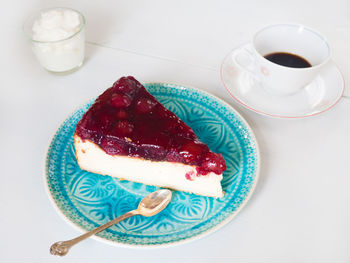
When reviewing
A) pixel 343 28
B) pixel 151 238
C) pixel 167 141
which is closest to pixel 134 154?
pixel 167 141

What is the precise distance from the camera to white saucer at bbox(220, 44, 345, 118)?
4.37 ft

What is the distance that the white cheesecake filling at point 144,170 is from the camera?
1.15m

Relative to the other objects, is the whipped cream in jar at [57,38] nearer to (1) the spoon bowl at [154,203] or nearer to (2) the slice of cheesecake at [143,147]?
(2) the slice of cheesecake at [143,147]

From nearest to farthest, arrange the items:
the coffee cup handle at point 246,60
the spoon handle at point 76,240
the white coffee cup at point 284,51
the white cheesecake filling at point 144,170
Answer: the spoon handle at point 76,240 < the white cheesecake filling at point 144,170 < the white coffee cup at point 284,51 < the coffee cup handle at point 246,60

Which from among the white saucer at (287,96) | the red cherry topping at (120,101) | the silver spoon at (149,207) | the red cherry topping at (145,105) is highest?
the white saucer at (287,96)

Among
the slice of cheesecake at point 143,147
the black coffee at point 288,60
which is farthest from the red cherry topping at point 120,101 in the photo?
the black coffee at point 288,60

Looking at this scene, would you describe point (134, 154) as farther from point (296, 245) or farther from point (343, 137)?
point (343, 137)

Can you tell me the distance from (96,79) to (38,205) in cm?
61

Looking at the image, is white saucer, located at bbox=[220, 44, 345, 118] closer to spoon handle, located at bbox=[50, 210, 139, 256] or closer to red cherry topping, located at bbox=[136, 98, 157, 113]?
red cherry topping, located at bbox=[136, 98, 157, 113]

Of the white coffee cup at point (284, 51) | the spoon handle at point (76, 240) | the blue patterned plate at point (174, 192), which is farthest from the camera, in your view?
the white coffee cup at point (284, 51)

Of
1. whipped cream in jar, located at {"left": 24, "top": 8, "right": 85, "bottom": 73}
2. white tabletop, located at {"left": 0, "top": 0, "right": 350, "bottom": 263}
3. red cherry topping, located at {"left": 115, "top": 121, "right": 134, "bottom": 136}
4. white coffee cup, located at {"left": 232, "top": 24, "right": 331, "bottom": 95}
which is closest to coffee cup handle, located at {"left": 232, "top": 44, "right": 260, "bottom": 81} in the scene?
white coffee cup, located at {"left": 232, "top": 24, "right": 331, "bottom": 95}

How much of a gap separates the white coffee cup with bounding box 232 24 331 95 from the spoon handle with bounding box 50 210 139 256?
2.22 feet

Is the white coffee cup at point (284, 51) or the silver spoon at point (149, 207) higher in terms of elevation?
the white coffee cup at point (284, 51)

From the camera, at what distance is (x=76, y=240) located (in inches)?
37.4
